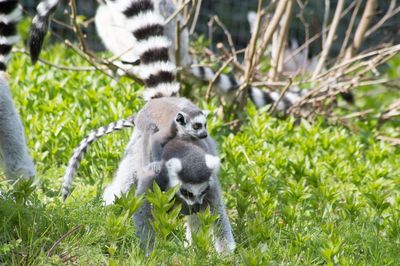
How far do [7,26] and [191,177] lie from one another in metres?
1.89

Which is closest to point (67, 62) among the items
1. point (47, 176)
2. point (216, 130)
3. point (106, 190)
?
point (216, 130)

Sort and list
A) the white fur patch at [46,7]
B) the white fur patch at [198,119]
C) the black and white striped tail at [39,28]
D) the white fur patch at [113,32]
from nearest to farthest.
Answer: the white fur patch at [198,119] → the black and white striped tail at [39,28] → the white fur patch at [46,7] → the white fur patch at [113,32]

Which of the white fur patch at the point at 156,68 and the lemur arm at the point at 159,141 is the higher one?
the white fur patch at the point at 156,68

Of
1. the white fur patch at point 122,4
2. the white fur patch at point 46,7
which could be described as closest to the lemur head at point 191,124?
the white fur patch at point 122,4

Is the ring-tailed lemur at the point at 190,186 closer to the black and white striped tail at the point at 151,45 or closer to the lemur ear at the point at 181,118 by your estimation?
the lemur ear at the point at 181,118

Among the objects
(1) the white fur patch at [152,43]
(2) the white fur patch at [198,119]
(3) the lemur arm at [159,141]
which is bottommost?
(3) the lemur arm at [159,141]

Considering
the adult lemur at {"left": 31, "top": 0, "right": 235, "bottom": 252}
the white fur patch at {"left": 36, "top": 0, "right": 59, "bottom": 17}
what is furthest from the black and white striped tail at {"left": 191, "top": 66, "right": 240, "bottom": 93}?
the white fur patch at {"left": 36, "top": 0, "right": 59, "bottom": 17}

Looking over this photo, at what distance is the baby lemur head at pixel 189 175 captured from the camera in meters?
3.61

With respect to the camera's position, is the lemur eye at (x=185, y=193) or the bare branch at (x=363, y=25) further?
the bare branch at (x=363, y=25)

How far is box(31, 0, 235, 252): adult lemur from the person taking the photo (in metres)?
3.65

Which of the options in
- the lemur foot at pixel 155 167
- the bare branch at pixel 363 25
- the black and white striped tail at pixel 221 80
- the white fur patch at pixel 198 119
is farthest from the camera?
the bare branch at pixel 363 25

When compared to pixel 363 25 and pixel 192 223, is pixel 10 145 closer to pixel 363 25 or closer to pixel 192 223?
pixel 192 223

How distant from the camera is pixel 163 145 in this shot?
399 centimetres

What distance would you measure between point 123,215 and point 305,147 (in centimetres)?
270
